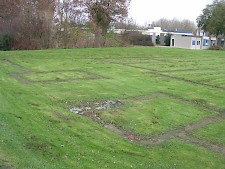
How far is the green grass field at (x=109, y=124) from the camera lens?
17.2ft

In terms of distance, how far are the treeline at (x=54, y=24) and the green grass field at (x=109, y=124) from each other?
1475 centimetres

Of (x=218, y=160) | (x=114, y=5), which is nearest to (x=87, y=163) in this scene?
(x=218, y=160)

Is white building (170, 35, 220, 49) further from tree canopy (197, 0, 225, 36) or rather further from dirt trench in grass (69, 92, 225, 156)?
dirt trench in grass (69, 92, 225, 156)

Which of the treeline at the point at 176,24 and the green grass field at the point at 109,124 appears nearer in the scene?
the green grass field at the point at 109,124

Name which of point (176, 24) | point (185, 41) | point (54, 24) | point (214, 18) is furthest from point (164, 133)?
point (176, 24)

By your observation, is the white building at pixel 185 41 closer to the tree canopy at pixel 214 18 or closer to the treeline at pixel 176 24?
the tree canopy at pixel 214 18

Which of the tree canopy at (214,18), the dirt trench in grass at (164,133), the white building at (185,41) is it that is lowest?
the dirt trench in grass at (164,133)

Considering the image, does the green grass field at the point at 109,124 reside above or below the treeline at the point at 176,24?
below

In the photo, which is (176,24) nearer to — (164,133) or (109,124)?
(109,124)

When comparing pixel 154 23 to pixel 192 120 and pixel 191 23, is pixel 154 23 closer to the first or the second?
pixel 191 23

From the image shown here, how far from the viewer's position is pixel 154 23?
106188 mm

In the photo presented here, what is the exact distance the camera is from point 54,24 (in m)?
28.4

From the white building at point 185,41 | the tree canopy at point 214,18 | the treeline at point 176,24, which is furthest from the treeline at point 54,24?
the treeline at point 176,24

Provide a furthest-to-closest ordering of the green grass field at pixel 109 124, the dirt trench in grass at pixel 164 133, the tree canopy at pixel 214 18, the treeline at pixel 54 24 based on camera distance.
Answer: the tree canopy at pixel 214 18 < the treeline at pixel 54 24 < the dirt trench in grass at pixel 164 133 < the green grass field at pixel 109 124
